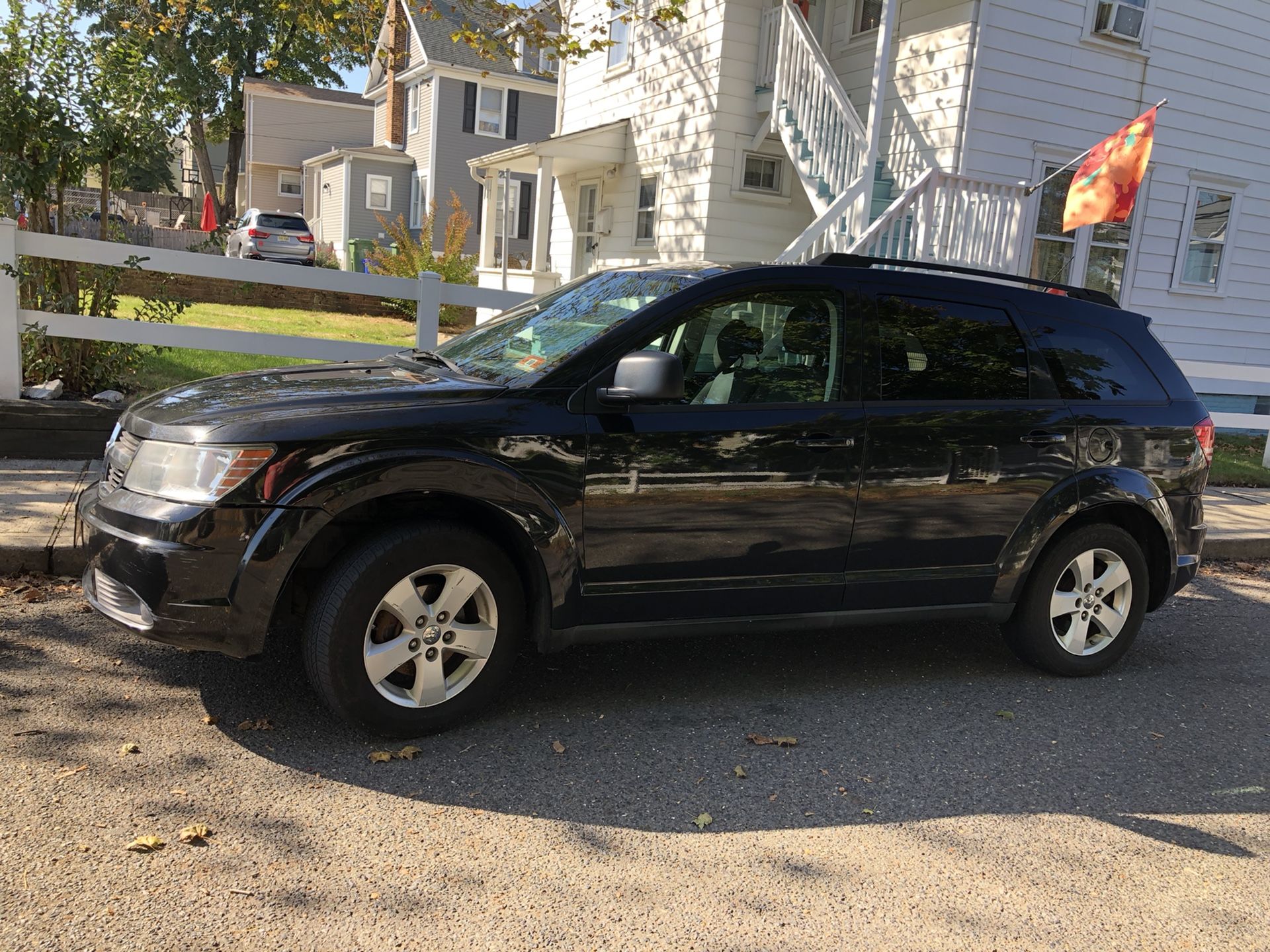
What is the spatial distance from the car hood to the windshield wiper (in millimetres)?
65

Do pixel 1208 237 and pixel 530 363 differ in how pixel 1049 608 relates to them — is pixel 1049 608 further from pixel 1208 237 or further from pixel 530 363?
pixel 1208 237

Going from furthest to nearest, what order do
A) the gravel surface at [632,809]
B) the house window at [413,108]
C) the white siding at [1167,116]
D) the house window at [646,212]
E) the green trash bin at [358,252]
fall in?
1. the house window at [413,108]
2. the green trash bin at [358,252]
3. the house window at [646,212]
4. the white siding at [1167,116]
5. the gravel surface at [632,809]

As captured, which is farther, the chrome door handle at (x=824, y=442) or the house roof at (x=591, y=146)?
the house roof at (x=591, y=146)

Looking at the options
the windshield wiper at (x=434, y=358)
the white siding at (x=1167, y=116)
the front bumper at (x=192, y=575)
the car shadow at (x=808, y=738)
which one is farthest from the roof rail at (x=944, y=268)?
the white siding at (x=1167, y=116)

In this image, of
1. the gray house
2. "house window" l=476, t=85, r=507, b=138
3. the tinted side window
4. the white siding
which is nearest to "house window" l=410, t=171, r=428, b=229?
the gray house

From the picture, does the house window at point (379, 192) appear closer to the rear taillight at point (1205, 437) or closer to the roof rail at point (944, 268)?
the roof rail at point (944, 268)

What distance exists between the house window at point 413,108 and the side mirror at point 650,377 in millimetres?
32726

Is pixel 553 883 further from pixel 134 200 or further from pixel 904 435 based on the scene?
pixel 134 200

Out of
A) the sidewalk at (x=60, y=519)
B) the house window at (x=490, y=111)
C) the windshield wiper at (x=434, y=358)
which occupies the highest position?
the house window at (x=490, y=111)

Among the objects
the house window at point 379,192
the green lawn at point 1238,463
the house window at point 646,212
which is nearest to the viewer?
the green lawn at point 1238,463

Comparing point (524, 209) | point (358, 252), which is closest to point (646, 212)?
point (358, 252)

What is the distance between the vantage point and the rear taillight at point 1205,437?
5.16 metres

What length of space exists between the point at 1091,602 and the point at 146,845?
4.18 m

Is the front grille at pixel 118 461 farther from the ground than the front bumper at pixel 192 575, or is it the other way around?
the front grille at pixel 118 461
